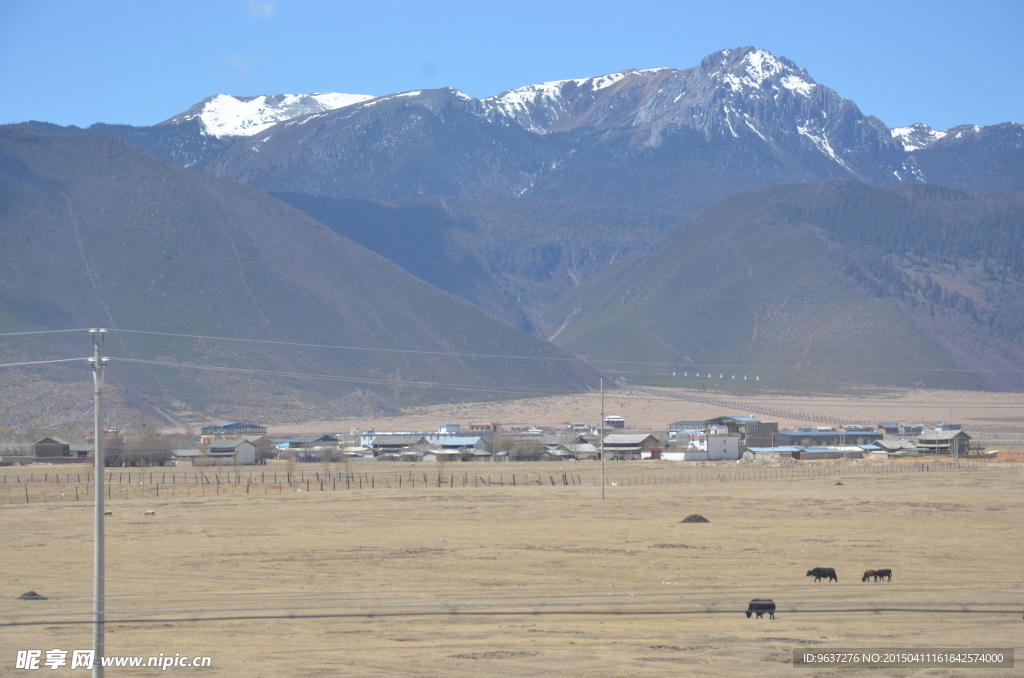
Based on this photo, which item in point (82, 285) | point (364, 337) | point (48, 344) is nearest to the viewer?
point (48, 344)

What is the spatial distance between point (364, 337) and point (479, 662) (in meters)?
167

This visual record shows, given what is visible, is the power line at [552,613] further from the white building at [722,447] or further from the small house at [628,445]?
the small house at [628,445]

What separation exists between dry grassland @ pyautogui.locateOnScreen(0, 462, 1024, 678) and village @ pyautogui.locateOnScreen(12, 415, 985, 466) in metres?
46.0

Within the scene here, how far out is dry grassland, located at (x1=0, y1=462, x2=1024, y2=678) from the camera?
73.5 feet

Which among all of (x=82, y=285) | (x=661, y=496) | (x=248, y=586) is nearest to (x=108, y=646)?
(x=248, y=586)

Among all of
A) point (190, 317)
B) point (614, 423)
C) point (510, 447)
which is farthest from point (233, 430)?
point (190, 317)

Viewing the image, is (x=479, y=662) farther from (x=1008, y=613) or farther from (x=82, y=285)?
(x=82, y=285)

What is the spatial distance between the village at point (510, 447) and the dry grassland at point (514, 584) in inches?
1812

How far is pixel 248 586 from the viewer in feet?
98.2

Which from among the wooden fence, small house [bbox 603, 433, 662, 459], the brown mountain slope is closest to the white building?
small house [bbox 603, 433, 662, 459]

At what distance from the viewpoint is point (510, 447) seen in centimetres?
11262

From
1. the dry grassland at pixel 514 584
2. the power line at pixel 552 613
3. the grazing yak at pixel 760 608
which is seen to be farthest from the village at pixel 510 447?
the grazing yak at pixel 760 608

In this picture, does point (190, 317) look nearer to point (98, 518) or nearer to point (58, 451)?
point (58, 451)

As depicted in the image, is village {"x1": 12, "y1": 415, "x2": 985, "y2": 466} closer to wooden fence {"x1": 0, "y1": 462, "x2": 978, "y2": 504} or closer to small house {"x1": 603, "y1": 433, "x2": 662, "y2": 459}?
small house {"x1": 603, "y1": 433, "x2": 662, "y2": 459}
